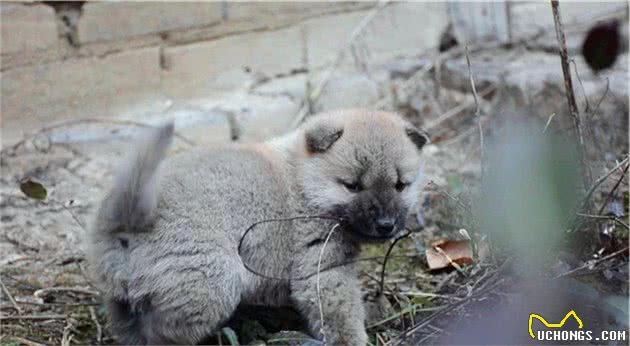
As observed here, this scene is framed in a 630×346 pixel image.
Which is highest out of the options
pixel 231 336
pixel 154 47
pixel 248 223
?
pixel 154 47

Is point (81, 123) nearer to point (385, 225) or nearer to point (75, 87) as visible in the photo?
point (75, 87)

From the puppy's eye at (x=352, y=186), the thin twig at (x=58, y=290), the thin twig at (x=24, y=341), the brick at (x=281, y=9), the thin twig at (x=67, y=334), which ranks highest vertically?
the brick at (x=281, y=9)

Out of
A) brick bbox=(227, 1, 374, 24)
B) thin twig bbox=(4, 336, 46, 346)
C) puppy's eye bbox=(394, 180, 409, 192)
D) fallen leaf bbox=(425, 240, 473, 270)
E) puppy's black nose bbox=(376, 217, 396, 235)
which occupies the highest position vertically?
brick bbox=(227, 1, 374, 24)

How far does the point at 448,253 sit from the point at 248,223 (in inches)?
42.2

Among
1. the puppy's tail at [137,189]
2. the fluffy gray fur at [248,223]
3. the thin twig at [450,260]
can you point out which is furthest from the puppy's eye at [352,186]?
the puppy's tail at [137,189]

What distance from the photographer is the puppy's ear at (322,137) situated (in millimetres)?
3695

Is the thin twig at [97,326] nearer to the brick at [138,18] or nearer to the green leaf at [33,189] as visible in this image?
the green leaf at [33,189]

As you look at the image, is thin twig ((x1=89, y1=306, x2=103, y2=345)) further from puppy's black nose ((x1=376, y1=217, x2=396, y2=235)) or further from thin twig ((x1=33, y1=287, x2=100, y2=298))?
puppy's black nose ((x1=376, y1=217, x2=396, y2=235))

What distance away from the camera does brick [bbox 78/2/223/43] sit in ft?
16.7

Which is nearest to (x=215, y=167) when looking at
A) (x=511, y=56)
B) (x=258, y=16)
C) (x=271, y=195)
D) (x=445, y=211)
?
(x=271, y=195)

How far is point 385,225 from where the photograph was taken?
3600 mm

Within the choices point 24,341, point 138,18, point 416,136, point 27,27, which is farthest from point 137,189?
point 138,18

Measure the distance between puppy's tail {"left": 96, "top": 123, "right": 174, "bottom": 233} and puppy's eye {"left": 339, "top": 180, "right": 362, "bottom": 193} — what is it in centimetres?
71


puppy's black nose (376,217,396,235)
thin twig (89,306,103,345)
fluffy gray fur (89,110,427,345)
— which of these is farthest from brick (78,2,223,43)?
puppy's black nose (376,217,396,235)
